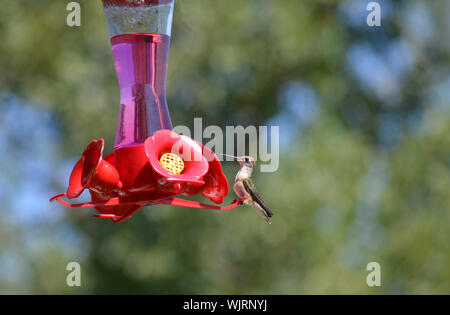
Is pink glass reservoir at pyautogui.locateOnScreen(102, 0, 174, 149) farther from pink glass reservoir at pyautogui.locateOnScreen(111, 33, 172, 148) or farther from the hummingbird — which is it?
the hummingbird

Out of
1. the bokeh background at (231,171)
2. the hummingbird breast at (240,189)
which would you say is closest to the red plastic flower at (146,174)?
the hummingbird breast at (240,189)

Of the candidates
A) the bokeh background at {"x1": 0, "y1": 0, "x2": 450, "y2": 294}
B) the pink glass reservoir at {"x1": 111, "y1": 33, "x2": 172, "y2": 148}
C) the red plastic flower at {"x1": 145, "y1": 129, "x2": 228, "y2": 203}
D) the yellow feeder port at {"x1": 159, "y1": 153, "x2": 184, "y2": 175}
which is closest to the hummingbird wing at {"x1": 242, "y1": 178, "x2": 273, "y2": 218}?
the red plastic flower at {"x1": 145, "y1": 129, "x2": 228, "y2": 203}

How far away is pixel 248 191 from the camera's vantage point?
4.48m

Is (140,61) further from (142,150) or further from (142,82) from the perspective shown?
(142,150)

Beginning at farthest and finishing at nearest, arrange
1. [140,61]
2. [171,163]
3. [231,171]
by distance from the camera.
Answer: [231,171]
[140,61]
[171,163]

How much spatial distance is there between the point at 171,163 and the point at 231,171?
6491 millimetres

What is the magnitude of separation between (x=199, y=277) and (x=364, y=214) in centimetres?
278

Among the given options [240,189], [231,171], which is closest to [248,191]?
[240,189]

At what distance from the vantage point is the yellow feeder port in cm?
412

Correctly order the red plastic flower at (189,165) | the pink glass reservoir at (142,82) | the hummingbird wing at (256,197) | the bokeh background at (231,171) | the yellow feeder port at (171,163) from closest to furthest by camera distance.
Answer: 1. the red plastic flower at (189,165)
2. the yellow feeder port at (171,163)
3. the hummingbird wing at (256,197)
4. the pink glass reservoir at (142,82)
5. the bokeh background at (231,171)

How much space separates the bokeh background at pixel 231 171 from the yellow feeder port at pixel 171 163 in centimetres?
638

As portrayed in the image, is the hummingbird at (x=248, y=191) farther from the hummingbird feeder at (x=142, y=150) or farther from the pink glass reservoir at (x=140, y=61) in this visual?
the pink glass reservoir at (x=140, y=61)

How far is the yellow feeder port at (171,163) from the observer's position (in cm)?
412

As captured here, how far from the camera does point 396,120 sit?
1295 cm
